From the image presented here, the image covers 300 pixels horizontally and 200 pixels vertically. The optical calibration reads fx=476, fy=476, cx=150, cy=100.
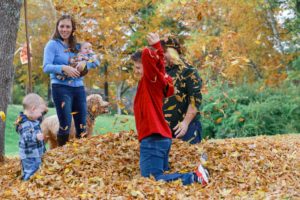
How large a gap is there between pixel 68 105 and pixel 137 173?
4.52 ft

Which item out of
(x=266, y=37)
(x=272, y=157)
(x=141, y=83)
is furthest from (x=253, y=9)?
(x=141, y=83)

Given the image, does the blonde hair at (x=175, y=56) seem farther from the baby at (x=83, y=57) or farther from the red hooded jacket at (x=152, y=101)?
the baby at (x=83, y=57)

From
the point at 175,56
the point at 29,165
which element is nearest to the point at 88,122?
the point at 29,165

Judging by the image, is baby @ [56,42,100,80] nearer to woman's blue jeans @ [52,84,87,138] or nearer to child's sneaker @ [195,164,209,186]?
woman's blue jeans @ [52,84,87,138]

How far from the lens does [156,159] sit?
479 centimetres

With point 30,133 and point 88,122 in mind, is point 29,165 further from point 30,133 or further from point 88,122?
point 88,122

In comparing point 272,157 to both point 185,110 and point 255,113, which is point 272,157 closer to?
point 185,110

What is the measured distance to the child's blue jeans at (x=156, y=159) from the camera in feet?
15.6

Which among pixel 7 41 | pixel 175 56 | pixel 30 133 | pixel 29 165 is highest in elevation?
pixel 7 41

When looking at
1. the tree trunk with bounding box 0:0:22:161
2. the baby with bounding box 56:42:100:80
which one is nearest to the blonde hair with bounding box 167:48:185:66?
the baby with bounding box 56:42:100:80

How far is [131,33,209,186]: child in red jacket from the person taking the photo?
15.1 feet

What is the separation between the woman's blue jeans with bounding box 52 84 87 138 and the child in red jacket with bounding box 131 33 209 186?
4.87 feet

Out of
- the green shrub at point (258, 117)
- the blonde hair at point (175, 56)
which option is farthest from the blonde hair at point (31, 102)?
the green shrub at point (258, 117)

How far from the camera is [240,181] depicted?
4.96 metres
